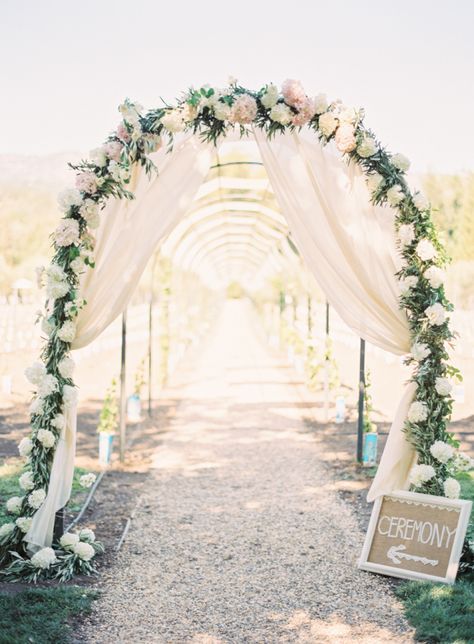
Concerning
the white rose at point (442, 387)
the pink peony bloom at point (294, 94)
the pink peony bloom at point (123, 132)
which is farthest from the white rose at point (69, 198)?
the white rose at point (442, 387)

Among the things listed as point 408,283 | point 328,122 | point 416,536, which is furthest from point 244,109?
point 416,536

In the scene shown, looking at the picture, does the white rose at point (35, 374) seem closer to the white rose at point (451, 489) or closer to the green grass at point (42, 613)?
the green grass at point (42, 613)

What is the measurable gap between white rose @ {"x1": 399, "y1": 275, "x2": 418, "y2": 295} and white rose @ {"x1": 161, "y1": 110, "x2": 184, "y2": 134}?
5.80 ft

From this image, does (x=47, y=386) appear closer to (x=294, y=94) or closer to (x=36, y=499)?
(x=36, y=499)

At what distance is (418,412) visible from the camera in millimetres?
4664

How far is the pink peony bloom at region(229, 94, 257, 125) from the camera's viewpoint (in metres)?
4.61

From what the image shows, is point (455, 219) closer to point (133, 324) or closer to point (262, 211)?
point (133, 324)

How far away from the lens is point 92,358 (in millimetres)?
18750

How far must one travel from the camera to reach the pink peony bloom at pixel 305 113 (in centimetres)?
470

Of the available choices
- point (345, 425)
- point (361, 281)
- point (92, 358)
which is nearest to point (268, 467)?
point (345, 425)

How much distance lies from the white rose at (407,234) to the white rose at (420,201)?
14 cm

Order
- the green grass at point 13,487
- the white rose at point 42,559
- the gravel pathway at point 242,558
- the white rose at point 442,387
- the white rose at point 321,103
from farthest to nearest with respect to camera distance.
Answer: the green grass at point 13,487 < the white rose at point 321,103 < the white rose at point 442,387 < the white rose at point 42,559 < the gravel pathway at point 242,558

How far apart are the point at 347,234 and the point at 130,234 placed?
147 cm

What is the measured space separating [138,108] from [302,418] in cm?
682
